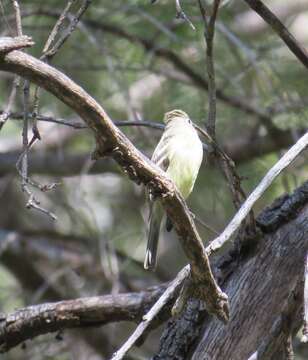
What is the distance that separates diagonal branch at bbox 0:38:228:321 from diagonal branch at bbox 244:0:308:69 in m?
1.10

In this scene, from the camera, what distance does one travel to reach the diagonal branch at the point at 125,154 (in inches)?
86.5

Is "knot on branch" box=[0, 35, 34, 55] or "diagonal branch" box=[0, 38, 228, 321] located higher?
"knot on branch" box=[0, 35, 34, 55]

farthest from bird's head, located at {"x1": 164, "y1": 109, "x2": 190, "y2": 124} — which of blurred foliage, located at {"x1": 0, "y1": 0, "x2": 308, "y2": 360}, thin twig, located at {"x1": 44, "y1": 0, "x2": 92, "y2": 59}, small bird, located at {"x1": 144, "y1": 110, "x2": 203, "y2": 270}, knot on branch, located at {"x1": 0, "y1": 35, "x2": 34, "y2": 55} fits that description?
knot on branch, located at {"x1": 0, "y1": 35, "x2": 34, "y2": 55}

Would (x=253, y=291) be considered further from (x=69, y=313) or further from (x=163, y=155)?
(x=163, y=155)

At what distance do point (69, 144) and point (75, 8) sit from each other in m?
2.71

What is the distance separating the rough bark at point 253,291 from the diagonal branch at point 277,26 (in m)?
0.54

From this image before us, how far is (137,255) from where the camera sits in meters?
→ 8.20

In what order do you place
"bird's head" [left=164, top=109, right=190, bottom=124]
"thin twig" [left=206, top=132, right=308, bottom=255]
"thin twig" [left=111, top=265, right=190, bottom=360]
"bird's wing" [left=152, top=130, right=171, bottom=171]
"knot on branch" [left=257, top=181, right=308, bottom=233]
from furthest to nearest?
1. "bird's head" [left=164, top=109, right=190, bottom=124]
2. "bird's wing" [left=152, top=130, right=171, bottom=171]
3. "knot on branch" [left=257, top=181, right=308, bottom=233]
4. "thin twig" [left=206, top=132, right=308, bottom=255]
5. "thin twig" [left=111, top=265, right=190, bottom=360]

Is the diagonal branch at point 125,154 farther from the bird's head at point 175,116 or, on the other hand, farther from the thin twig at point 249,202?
the bird's head at point 175,116

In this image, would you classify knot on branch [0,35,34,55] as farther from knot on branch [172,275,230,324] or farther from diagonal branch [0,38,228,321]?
knot on branch [172,275,230,324]

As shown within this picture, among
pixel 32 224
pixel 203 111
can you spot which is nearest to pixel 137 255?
pixel 32 224

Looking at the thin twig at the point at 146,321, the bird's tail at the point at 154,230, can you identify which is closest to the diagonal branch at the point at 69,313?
the bird's tail at the point at 154,230

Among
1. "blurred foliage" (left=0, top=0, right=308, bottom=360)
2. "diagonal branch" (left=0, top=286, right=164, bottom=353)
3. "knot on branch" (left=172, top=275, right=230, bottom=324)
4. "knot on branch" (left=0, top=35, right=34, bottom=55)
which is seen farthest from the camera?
"blurred foliage" (left=0, top=0, right=308, bottom=360)

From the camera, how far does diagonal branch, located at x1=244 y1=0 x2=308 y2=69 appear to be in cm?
333
